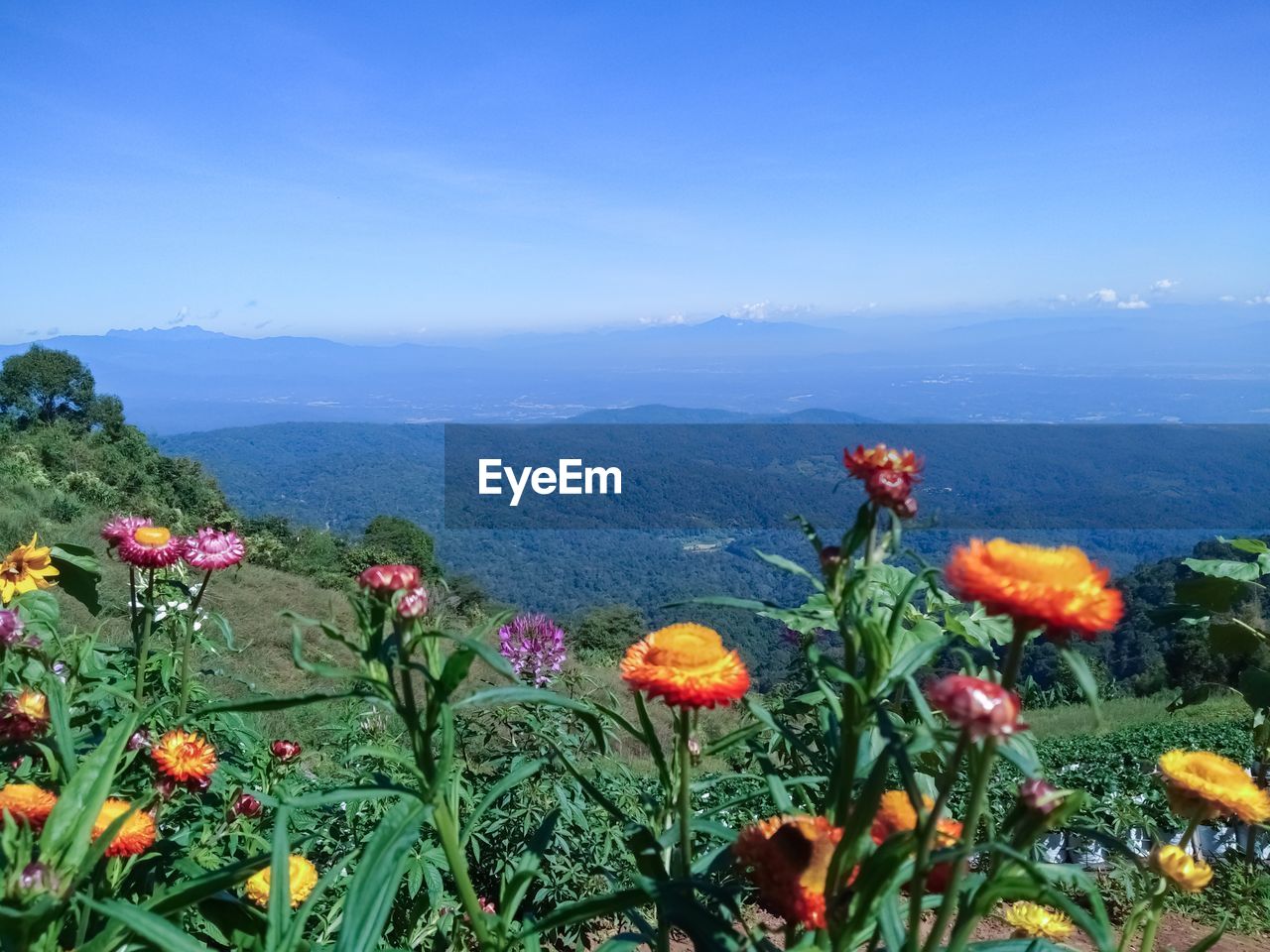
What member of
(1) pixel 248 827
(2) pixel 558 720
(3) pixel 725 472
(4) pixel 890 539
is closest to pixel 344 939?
(4) pixel 890 539

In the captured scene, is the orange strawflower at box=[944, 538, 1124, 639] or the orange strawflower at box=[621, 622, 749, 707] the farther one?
the orange strawflower at box=[621, 622, 749, 707]

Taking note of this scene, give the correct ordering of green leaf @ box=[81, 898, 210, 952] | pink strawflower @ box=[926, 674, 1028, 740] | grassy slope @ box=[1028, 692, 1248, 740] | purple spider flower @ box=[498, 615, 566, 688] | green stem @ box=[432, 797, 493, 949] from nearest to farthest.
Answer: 1. pink strawflower @ box=[926, 674, 1028, 740]
2. green leaf @ box=[81, 898, 210, 952]
3. green stem @ box=[432, 797, 493, 949]
4. purple spider flower @ box=[498, 615, 566, 688]
5. grassy slope @ box=[1028, 692, 1248, 740]

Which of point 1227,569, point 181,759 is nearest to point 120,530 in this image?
point 181,759

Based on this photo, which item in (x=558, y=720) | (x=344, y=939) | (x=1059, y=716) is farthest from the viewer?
(x=1059, y=716)

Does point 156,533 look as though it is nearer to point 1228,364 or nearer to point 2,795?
point 2,795

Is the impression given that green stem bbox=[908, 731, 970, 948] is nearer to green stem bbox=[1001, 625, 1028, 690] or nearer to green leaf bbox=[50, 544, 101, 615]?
green stem bbox=[1001, 625, 1028, 690]

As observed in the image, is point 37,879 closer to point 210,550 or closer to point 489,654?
point 489,654

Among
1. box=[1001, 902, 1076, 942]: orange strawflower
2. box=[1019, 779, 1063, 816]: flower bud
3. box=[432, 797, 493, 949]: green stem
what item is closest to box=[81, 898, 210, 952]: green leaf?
box=[432, 797, 493, 949]: green stem
